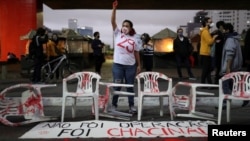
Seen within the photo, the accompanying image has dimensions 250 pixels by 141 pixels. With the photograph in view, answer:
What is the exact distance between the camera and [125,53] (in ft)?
26.6

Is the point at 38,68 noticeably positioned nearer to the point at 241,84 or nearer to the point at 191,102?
the point at 191,102

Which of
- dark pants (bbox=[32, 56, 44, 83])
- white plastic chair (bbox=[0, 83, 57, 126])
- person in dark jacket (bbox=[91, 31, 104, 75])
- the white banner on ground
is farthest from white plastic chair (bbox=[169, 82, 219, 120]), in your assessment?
person in dark jacket (bbox=[91, 31, 104, 75])

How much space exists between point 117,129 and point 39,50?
290 inches

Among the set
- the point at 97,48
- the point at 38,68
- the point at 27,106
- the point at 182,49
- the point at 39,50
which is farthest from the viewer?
the point at 97,48

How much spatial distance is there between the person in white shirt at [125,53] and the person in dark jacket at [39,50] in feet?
18.6

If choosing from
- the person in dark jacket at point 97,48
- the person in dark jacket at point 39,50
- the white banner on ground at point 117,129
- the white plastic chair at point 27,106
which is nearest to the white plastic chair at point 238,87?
the white banner on ground at point 117,129

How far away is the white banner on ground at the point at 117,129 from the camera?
6.30 m

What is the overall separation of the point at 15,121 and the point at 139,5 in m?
27.3

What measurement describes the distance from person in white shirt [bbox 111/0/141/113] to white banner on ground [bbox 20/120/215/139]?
3.89 feet

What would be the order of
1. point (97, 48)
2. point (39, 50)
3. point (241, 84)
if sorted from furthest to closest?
point (97, 48), point (39, 50), point (241, 84)

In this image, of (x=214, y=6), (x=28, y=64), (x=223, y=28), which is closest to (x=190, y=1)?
(x=214, y=6)

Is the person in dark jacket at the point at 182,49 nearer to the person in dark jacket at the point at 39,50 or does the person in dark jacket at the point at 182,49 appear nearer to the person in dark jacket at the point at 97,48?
the person in dark jacket at the point at 97,48

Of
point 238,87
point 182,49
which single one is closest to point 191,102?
point 238,87

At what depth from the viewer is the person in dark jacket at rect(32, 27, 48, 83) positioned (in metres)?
13.2
